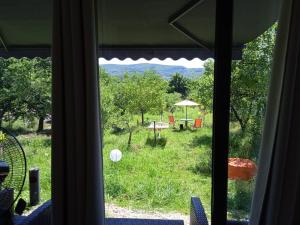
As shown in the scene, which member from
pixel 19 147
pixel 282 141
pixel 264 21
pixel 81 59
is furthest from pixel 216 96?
pixel 19 147

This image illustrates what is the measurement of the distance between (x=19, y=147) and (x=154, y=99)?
95 centimetres

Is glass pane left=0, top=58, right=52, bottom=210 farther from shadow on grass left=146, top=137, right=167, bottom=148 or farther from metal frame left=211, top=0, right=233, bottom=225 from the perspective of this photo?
metal frame left=211, top=0, right=233, bottom=225

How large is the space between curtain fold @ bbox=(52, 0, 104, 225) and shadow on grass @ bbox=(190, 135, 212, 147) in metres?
0.67

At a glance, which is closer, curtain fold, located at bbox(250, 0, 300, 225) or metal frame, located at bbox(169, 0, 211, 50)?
curtain fold, located at bbox(250, 0, 300, 225)

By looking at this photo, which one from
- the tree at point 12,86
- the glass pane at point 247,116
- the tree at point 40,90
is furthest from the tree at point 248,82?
the tree at point 12,86

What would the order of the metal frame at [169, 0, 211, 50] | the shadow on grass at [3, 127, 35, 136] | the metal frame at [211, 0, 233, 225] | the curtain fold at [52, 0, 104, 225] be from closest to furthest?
the curtain fold at [52, 0, 104, 225], the metal frame at [211, 0, 233, 225], the metal frame at [169, 0, 211, 50], the shadow on grass at [3, 127, 35, 136]

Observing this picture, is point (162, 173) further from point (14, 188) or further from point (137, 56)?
point (14, 188)

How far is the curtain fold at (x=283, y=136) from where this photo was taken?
1.67 m

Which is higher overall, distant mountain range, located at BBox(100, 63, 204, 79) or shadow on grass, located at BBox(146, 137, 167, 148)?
distant mountain range, located at BBox(100, 63, 204, 79)

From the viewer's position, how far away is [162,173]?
203 centimetres

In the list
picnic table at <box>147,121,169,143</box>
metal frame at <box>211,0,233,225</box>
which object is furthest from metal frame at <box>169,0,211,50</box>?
picnic table at <box>147,121,169,143</box>

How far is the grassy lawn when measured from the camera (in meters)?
1.97

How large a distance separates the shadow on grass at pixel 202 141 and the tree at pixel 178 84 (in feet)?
1.12

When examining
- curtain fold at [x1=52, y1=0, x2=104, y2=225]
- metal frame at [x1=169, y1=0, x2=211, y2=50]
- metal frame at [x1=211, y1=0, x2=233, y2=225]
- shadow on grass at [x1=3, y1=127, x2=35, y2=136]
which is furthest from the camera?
shadow on grass at [x1=3, y1=127, x2=35, y2=136]
